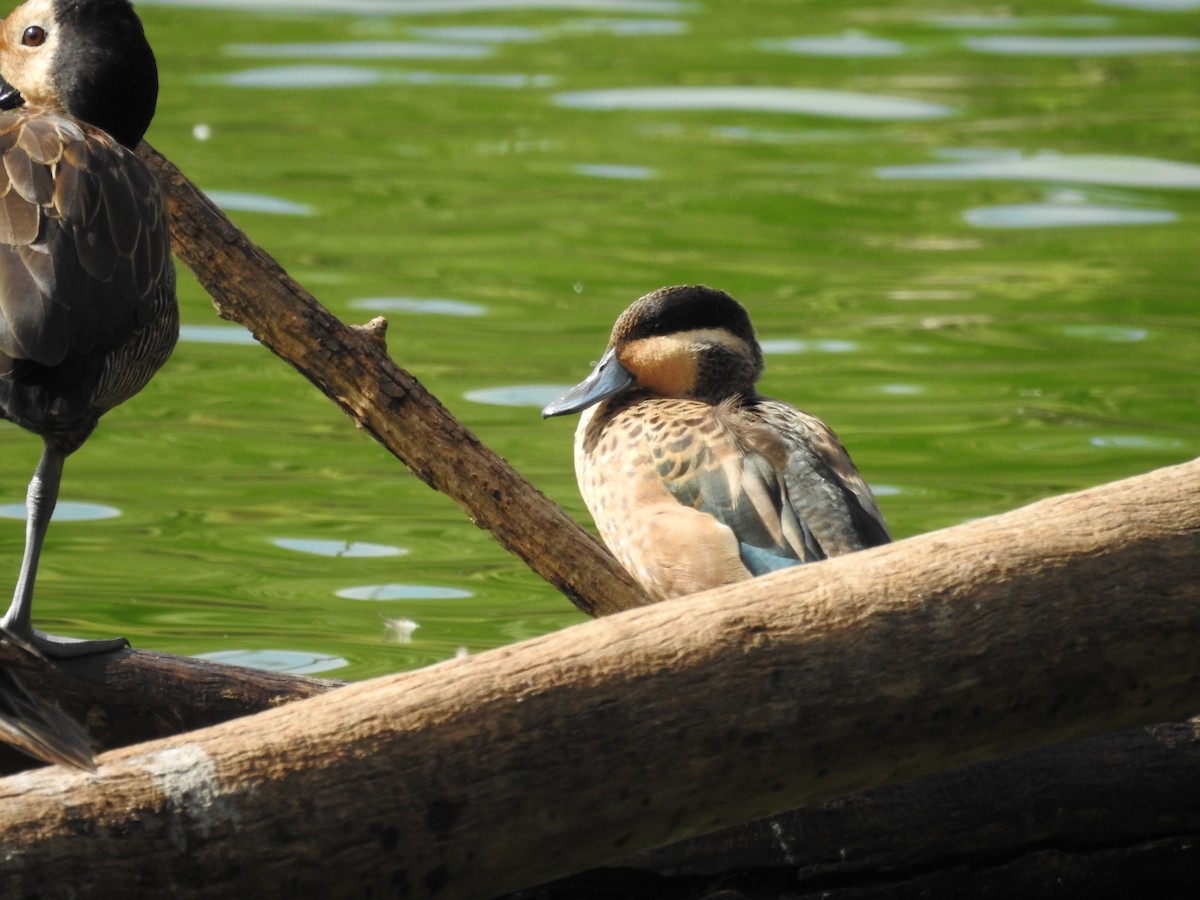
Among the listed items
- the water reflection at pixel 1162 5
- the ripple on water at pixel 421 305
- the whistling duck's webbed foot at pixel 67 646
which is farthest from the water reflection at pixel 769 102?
the whistling duck's webbed foot at pixel 67 646

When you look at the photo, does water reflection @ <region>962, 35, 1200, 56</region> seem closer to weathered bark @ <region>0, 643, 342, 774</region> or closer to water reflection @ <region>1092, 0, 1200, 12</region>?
water reflection @ <region>1092, 0, 1200, 12</region>

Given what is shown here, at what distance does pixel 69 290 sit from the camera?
4.11 meters

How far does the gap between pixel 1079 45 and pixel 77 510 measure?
1015 centimetres

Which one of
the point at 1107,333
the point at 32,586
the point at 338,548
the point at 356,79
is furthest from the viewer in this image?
the point at 356,79

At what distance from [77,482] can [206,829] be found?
5.59 meters

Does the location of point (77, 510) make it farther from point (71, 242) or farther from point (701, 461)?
point (71, 242)

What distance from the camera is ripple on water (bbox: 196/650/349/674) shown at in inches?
265

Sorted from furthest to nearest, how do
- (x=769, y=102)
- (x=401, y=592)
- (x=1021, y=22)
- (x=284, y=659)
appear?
(x=1021, y=22) < (x=769, y=102) < (x=401, y=592) < (x=284, y=659)

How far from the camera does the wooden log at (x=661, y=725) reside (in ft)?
11.2

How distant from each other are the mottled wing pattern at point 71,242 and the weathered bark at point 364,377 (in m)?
0.37

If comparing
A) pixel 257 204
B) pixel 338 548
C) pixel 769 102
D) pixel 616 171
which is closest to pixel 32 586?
pixel 338 548

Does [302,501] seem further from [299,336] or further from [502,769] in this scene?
[502,769]

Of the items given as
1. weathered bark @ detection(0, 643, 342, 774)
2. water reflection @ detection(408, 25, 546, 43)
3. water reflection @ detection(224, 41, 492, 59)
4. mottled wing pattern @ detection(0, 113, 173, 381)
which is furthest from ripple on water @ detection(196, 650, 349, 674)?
water reflection @ detection(408, 25, 546, 43)

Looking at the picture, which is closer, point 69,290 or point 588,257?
point 69,290
